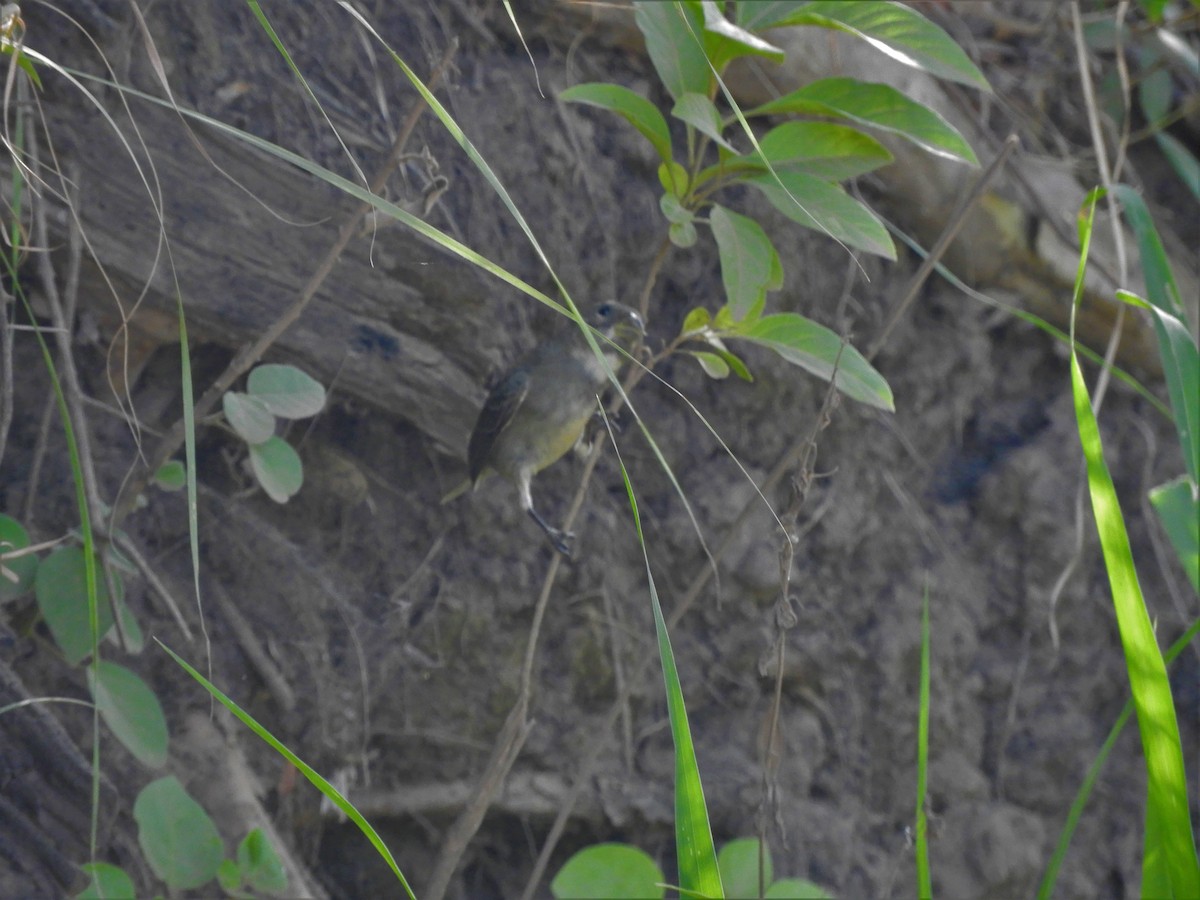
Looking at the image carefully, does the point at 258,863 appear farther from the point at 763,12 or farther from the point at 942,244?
the point at 763,12

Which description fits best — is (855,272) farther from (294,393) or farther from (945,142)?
(294,393)

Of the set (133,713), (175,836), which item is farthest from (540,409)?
(175,836)

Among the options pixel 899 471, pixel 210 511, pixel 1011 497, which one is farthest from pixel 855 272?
pixel 210 511

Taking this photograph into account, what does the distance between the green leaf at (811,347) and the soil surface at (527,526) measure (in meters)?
0.21

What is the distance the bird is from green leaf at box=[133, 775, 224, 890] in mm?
870

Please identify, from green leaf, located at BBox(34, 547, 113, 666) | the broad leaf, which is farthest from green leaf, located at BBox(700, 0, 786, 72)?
green leaf, located at BBox(34, 547, 113, 666)

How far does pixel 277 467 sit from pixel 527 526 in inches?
30.6

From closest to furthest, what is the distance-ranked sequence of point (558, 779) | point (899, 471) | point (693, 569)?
point (558, 779), point (693, 569), point (899, 471)

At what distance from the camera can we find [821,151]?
1942mm

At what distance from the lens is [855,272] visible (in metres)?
2.97

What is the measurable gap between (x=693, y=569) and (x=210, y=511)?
111cm

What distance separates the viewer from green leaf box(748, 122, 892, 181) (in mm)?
1931

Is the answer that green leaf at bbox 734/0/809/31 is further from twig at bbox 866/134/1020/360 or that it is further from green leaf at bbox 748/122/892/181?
twig at bbox 866/134/1020/360

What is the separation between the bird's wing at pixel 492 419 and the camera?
2430 mm
